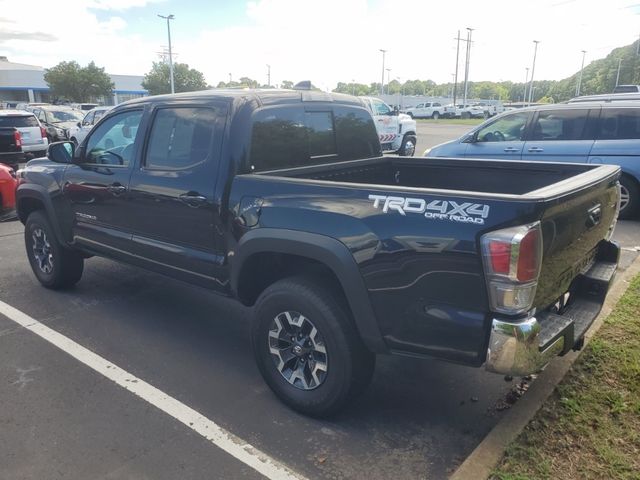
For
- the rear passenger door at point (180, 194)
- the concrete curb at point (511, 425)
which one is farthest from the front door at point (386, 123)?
the concrete curb at point (511, 425)

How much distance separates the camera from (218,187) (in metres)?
3.64

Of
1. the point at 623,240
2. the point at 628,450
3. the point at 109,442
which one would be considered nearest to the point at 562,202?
the point at 628,450

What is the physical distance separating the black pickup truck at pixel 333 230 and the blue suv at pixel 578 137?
4786 mm

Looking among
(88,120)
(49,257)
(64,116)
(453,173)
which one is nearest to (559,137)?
(453,173)

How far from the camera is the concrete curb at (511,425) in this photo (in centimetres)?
270

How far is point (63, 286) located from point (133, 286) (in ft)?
2.25

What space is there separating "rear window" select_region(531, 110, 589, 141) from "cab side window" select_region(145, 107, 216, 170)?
21.3 feet

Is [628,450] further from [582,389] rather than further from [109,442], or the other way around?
[109,442]

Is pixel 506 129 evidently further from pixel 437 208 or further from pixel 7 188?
pixel 7 188

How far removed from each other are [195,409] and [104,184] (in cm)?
220

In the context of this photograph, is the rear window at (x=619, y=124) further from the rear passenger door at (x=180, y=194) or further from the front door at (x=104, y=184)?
the front door at (x=104, y=184)

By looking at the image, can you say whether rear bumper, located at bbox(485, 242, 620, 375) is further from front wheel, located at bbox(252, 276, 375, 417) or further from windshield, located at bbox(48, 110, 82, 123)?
windshield, located at bbox(48, 110, 82, 123)

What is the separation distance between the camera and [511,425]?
3018 millimetres

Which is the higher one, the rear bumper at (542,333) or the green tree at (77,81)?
the green tree at (77,81)
